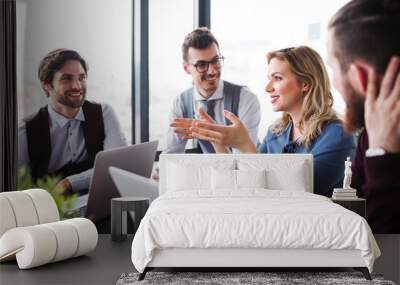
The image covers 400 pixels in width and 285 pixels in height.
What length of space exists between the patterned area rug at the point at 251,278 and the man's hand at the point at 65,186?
245cm

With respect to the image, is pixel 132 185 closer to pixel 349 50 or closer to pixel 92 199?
pixel 92 199

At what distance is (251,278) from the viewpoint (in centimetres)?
520

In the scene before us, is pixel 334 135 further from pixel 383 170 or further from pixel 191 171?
pixel 191 171

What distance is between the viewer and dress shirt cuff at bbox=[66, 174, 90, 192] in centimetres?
759

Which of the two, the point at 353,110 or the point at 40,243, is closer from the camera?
the point at 40,243

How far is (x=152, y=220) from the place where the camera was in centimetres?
516

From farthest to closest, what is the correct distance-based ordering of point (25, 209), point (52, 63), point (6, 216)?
point (52, 63), point (25, 209), point (6, 216)

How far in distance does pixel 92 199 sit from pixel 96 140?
656 millimetres

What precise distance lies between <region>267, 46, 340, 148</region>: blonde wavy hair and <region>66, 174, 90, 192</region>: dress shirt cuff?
226 cm

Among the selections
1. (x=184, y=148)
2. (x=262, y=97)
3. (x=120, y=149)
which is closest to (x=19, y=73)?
(x=120, y=149)

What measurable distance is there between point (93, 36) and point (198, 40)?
3.80 ft

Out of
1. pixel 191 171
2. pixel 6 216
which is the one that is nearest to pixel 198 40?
pixel 191 171

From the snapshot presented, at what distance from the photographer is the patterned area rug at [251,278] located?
5.09 metres

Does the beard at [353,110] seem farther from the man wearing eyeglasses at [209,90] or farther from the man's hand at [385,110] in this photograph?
the man wearing eyeglasses at [209,90]
